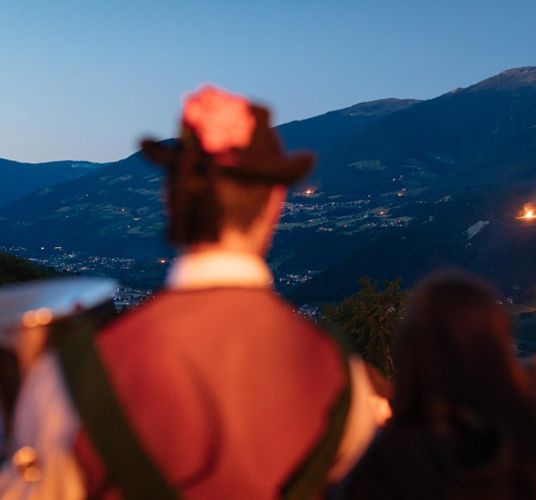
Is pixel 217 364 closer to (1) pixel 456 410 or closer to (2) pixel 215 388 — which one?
(2) pixel 215 388

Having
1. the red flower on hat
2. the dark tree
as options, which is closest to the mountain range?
the dark tree

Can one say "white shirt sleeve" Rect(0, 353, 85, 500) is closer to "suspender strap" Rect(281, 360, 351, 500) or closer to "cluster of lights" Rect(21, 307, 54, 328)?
"cluster of lights" Rect(21, 307, 54, 328)

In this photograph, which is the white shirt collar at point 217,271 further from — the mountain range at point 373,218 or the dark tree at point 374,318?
the mountain range at point 373,218

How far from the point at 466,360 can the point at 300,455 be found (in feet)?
1.34

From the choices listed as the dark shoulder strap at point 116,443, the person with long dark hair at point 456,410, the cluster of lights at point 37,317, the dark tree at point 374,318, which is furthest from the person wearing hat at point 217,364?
the dark tree at point 374,318

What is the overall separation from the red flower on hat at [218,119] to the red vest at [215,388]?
1.07 ft

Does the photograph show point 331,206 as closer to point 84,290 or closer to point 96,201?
point 96,201

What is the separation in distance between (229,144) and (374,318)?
1392 centimetres

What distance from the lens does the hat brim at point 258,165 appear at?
5.29 feet

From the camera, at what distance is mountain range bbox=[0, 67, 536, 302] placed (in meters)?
86.9

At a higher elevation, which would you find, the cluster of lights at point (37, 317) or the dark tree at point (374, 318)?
the cluster of lights at point (37, 317)

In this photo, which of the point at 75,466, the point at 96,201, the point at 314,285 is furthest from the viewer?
the point at 96,201

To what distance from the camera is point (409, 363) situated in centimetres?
160

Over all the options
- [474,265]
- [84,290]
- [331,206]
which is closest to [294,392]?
[84,290]
